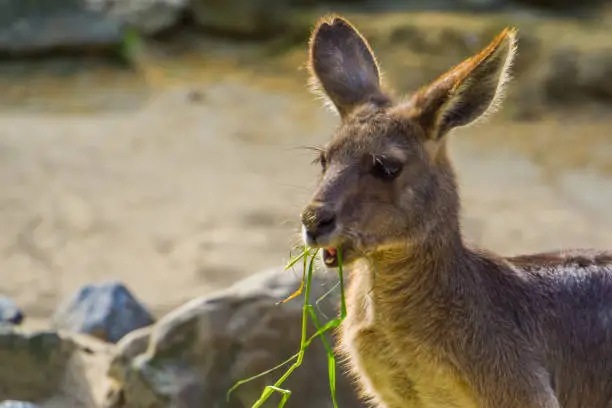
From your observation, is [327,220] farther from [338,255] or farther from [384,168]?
[384,168]

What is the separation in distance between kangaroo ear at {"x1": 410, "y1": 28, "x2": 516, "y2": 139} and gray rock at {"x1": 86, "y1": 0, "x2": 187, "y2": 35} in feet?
29.4

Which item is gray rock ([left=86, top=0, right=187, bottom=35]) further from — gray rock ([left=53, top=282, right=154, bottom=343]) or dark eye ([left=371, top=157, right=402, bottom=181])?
dark eye ([left=371, top=157, right=402, bottom=181])

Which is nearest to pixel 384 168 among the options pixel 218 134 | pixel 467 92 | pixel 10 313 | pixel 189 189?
pixel 467 92

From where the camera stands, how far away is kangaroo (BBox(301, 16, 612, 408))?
164 inches

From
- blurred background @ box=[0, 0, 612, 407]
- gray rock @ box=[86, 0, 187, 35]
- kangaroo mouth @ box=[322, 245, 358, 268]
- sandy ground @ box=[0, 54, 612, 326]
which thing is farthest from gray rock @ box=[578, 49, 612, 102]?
kangaroo mouth @ box=[322, 245, 358, 268]

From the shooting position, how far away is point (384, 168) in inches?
165

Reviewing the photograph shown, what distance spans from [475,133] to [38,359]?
5263mm

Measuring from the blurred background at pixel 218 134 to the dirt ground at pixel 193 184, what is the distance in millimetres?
17

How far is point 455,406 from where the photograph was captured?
436cm

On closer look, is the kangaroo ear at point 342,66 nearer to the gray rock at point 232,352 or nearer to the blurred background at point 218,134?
the gray rock at point 232,352

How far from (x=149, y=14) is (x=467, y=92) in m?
9.20

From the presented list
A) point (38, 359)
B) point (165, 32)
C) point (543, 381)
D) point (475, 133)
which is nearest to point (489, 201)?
point (475, 133)

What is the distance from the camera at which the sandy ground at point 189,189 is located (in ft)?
24.6

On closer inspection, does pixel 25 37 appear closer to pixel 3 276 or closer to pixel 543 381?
pixel 3 276
